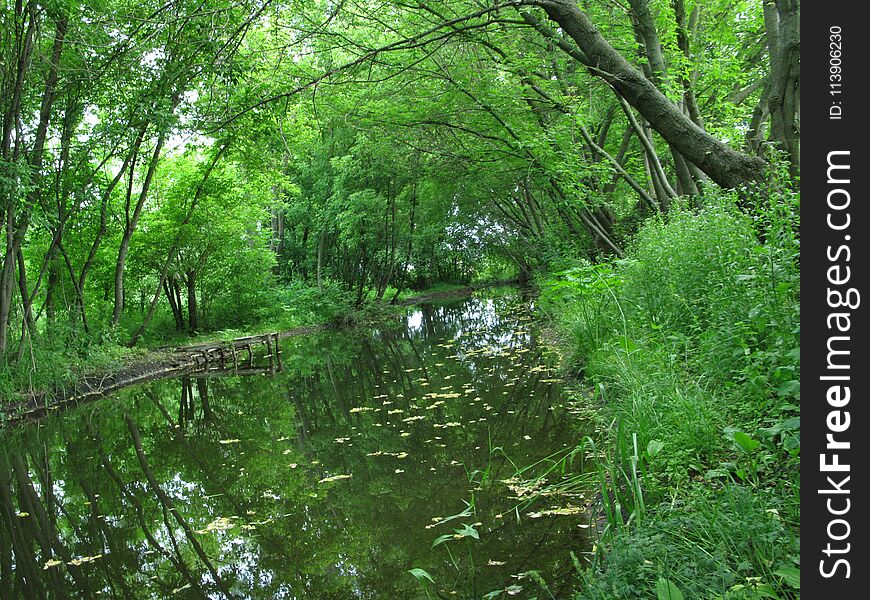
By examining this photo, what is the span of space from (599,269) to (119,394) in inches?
389

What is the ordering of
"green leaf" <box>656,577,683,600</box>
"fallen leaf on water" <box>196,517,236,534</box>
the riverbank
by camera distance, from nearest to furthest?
"green leaf" <box>656,577,683,600</box> < "fallen leaf on water" <box>196,517,236,534</box> < the riverbank

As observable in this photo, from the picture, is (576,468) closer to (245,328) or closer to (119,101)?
(119,101)

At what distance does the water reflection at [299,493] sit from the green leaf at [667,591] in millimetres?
1075

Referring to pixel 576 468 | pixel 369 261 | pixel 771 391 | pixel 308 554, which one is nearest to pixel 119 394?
pixel 308 554

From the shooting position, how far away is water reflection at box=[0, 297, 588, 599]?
4.16 meters

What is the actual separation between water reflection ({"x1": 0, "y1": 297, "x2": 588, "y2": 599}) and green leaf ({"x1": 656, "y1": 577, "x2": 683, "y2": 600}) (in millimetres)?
1075

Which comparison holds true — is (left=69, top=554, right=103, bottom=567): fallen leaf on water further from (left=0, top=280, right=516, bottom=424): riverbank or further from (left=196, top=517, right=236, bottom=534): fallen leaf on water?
(left=0, top=280, right=516, bottom=424): riverbank

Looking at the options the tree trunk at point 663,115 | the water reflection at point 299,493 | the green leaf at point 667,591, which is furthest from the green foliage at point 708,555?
the tree trunk at point 663,115

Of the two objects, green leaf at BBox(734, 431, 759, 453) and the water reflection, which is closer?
green leaf at BBox(734, 431, 759, 453)

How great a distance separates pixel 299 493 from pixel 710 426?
12.3 ft

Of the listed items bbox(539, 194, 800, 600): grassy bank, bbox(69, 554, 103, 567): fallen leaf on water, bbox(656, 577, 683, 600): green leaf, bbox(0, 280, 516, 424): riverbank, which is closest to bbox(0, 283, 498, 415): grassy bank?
bbox(0, 280, 516, 424): riverbank

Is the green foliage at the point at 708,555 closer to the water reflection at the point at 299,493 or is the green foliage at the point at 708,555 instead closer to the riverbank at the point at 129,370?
the water reflection at the point at 299,493

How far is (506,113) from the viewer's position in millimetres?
11594

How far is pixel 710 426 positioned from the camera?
3.84 metres
